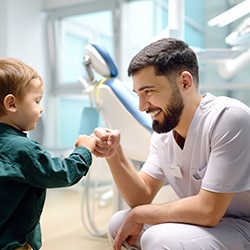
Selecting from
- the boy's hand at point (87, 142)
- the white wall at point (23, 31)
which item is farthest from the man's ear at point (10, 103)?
the white wall at point (23, 31)

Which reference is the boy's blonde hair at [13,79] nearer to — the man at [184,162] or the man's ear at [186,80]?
the man at [184,162]

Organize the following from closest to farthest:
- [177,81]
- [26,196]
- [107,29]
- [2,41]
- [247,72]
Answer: [26,196], [177,81], [247,72], [2,41], [107,29]

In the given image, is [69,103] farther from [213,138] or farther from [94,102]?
[213,138]

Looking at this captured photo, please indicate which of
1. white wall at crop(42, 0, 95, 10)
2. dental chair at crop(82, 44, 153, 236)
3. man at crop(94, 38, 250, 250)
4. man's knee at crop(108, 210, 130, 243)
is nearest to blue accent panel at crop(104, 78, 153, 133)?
dental chair at crop(82, 44, 153, 236)

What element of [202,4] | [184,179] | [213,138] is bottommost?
[184,179]

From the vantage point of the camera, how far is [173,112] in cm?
118

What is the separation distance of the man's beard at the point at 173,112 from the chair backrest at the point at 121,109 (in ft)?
1.99

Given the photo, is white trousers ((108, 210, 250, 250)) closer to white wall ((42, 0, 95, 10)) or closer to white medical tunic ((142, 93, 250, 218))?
white medical tunic ((142, 93, 250, 218))

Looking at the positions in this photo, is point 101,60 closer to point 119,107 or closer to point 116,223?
point 119,107

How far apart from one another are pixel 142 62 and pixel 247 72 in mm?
2306

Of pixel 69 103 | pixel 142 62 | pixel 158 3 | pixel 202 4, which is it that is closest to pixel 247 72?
pixel 202 4

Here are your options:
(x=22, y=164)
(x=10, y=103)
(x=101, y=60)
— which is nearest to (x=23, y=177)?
(x=22, y=164)

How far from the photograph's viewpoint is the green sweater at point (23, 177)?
0.96 meters

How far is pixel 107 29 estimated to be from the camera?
3941mm
